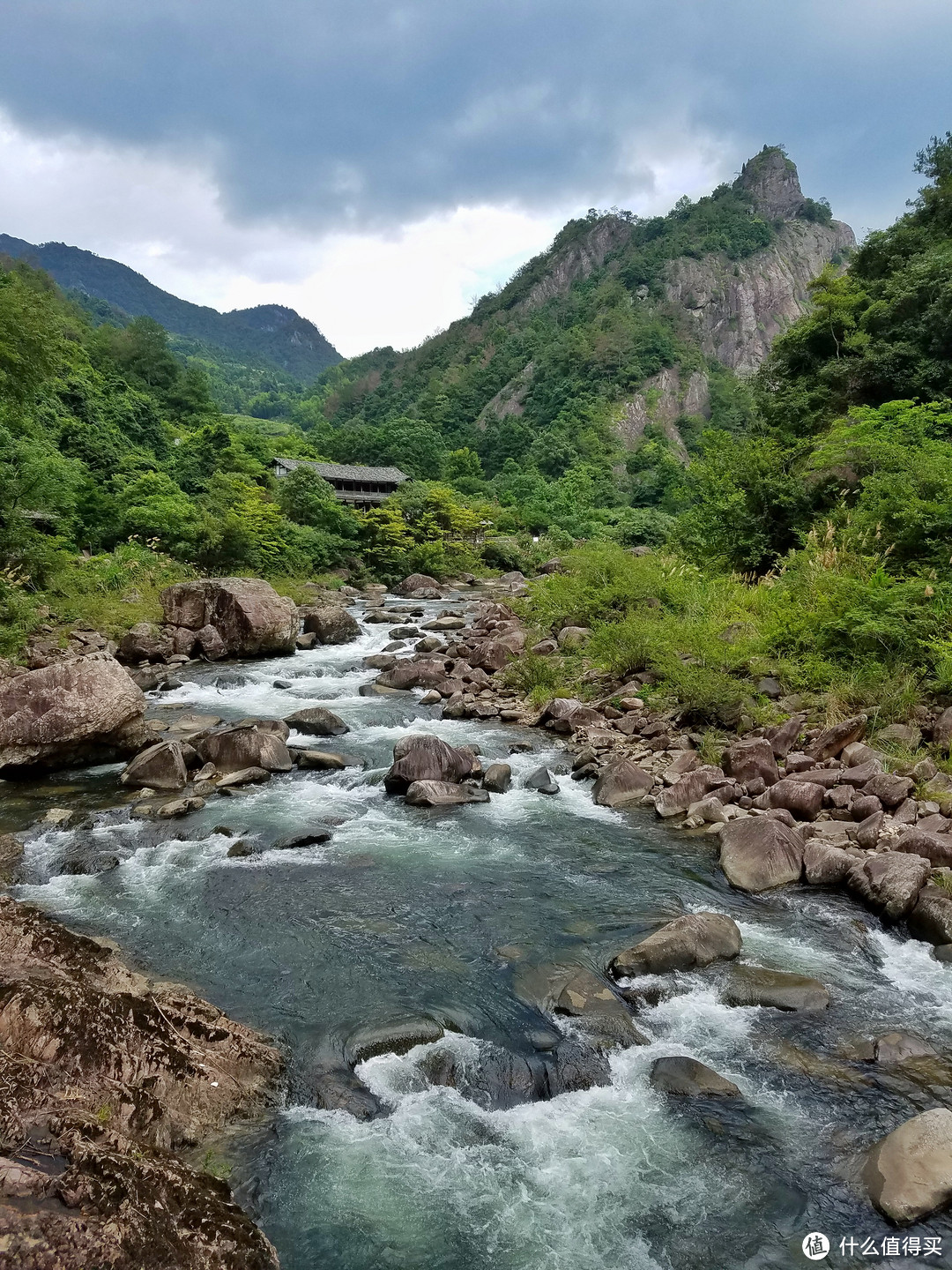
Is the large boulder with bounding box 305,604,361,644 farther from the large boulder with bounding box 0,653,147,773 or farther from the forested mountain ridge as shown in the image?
the forested mountain ridge

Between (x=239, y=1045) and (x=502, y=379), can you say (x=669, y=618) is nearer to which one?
(x=239, y=1045)

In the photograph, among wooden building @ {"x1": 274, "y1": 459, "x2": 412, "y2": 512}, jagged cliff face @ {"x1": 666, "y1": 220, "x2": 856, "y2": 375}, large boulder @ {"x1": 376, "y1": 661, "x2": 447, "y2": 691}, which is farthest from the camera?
jagged cliff face @ {"x1": 666, "y1": 220, "x2": 856, "y2": 375}

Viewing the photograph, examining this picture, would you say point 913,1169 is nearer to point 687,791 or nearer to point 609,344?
point 687,791

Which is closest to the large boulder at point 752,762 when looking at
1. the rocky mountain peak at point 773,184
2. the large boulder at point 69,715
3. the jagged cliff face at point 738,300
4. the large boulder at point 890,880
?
the large boulder at point 890,880

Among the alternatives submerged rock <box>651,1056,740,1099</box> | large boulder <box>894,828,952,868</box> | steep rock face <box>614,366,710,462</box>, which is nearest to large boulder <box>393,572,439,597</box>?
large boulder <box>894,828,952,868</box>

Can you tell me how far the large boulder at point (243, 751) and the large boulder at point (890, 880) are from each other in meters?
8.49

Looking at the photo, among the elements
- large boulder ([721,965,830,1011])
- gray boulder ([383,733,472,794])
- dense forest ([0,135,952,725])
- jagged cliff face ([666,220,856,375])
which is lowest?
large boulder ([721,965,830,1011])

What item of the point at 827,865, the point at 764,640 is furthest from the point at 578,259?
the point at 827,865

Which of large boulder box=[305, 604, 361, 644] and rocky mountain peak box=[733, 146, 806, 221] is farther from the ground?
rocky mountain peak box=[733, 146, 806, 221]

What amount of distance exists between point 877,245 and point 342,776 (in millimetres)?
26392

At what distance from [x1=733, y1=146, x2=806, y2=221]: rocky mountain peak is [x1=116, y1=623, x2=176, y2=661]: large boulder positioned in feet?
481

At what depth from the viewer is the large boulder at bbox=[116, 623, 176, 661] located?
63.0 feet

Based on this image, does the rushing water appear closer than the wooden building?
Yes

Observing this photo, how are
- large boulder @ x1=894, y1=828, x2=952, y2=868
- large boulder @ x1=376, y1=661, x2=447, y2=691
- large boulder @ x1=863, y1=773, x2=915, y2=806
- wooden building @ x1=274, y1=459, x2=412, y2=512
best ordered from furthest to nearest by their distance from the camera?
wooden building @ x1=274, y1=459, x2=412, y2=512, large boulder @ x1=376, y1=661, x2=447, y2=691, large boulder @ x1=863, y1=773, x2=915, y2=806, large boulder @ x1=894, y1=828, x2=952, y2=868
